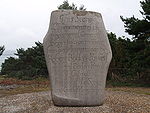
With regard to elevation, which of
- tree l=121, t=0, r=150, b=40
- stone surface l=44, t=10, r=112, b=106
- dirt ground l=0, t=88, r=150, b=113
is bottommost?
dirt ground l=0, t=88, r=150, b=113

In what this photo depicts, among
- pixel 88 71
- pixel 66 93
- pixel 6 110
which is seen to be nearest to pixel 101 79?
pixel 88 71

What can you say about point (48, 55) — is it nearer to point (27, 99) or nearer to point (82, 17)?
point (82, 17)

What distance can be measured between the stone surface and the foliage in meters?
14.0

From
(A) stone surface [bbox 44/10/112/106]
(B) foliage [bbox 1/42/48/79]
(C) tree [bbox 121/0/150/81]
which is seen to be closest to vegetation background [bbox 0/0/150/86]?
(C) tree [bbox 121/0/150/81]

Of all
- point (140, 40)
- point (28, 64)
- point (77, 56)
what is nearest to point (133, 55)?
point (140, 40)

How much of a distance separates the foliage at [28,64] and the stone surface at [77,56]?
45.9 ft

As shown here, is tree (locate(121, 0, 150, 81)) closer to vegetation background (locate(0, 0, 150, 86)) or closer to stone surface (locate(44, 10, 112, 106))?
vegetation background (locate(0, 0, 150, 86))

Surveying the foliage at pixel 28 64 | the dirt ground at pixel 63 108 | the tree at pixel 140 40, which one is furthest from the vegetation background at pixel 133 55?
the dirt ground at pixel 63 108

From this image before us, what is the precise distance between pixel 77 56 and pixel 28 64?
1673 centimetres

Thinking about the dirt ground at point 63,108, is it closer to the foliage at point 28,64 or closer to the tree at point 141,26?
Answer: the tree at point 141,26

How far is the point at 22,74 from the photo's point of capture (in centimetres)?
2250

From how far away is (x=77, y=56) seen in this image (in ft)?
26.3

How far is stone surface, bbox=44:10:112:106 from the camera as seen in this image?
8.01 meters

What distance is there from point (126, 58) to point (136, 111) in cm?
999
